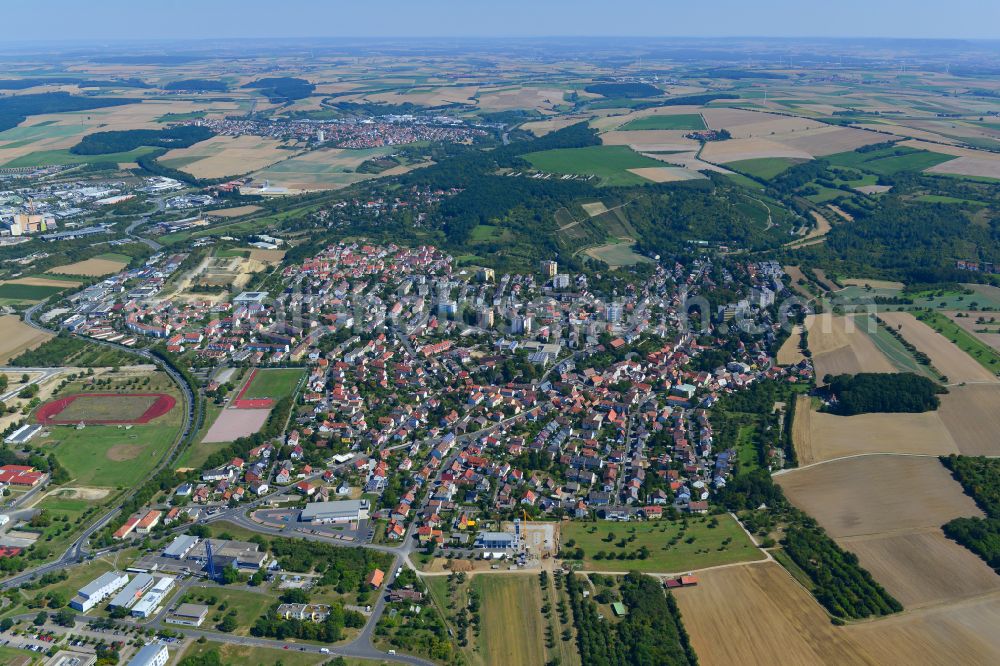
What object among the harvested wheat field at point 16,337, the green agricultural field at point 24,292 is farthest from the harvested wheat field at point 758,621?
the green agricultural field at point 24,292

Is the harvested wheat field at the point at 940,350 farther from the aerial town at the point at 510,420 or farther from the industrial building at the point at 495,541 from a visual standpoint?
the industrial building at the point at 495,541

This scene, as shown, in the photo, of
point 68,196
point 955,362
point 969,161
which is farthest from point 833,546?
point 68,196

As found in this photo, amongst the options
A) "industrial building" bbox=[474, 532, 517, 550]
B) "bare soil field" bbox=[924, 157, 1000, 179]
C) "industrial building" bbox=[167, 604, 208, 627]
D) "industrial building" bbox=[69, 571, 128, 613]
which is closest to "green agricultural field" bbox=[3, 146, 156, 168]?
"industrial building" bbox=[69, 571, 128, 613]

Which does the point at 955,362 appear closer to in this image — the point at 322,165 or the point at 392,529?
the point at 392,529

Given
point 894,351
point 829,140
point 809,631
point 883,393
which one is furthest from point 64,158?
point 809,631

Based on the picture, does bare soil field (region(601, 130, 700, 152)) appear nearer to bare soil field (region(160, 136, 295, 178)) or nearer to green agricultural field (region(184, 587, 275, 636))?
bare soil field (region(160, 136, 295, 178))
